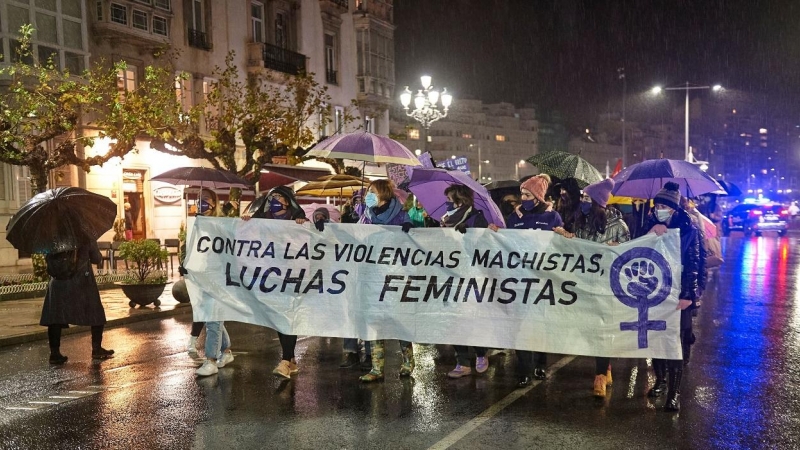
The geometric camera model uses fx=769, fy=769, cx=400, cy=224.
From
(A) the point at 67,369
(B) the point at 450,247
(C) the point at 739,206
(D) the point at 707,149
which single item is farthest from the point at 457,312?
(D) the point at 707,149

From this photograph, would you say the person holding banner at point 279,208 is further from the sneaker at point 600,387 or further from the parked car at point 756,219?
the parked car at point 756,219

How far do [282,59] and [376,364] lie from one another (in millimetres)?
27411

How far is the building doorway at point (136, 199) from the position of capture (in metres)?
26.9

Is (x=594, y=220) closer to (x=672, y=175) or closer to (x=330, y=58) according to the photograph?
(x=672, y=175)

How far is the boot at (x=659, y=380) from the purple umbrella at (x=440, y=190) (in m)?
2.21

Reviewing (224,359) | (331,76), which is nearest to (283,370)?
(224,359)

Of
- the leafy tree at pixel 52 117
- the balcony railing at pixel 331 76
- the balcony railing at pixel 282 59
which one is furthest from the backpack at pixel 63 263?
the balcony railing at pixel 331 76

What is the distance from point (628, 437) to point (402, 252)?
2.98 metres

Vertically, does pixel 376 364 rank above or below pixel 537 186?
below

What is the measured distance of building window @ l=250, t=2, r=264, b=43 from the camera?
3322cm

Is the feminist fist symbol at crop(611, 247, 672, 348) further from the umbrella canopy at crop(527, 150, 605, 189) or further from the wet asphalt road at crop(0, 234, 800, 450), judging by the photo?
the umbrella canopy at crop(527, 150, 605, 189)

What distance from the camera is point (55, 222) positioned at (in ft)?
29.8

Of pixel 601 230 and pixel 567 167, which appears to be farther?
pixel 567 167

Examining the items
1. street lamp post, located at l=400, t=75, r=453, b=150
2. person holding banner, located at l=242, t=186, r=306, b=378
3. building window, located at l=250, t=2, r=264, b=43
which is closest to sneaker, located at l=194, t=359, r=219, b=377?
person holding banner, located at l=242, t=186, r=306, b=378
